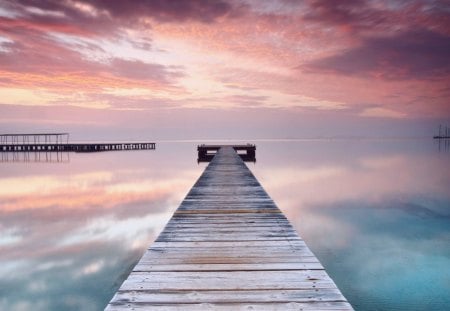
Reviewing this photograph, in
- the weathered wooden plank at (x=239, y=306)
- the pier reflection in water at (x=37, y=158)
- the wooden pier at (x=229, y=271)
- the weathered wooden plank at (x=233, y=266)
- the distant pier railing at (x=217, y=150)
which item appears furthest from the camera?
the pier reflection in water at (x=37, y=158)

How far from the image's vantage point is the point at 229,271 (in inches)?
146

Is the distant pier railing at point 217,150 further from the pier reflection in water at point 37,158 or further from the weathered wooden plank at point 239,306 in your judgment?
the weathered wooden plank at point 239,306

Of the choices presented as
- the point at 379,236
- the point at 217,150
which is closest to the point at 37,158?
the point at 217,150

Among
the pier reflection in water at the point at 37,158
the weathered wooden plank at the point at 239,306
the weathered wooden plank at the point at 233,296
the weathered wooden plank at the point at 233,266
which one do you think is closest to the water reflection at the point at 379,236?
the weathered wooden plank at the point at 233,266

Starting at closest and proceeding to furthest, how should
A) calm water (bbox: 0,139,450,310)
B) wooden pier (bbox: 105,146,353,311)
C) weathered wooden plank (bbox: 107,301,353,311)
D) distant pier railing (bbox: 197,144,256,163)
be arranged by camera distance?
weathered wooden plank (bbox: 107,301,353,311)
wooden pier (bbox: 105,146,353,311)
calm water (bbox: 0,139,450,310)
distant pier railing (bbox: 197,144,256,163)

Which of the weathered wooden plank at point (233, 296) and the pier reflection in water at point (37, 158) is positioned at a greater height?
the weathered wooden plank at point (233, 296)

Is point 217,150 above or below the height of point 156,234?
above

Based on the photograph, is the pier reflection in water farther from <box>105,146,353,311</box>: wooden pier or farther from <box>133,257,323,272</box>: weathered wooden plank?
<box>133,257,323,272</box>: weathered wooden plank

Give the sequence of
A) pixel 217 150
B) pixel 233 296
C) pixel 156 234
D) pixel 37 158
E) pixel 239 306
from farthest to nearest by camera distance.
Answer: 1. pixel 37 158
2. pixel 217 150
3. pixel 156 234
4. pixel 233 296
5. pixel 239 306

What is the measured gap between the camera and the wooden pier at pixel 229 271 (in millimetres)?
2990

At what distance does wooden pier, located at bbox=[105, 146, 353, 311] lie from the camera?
2.99m

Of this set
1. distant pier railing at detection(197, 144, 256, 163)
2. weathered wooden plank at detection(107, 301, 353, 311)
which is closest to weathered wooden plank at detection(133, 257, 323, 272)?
weathered wooden plank at detection(107, 301, 353, 311)

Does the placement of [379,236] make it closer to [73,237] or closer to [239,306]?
[239,306]

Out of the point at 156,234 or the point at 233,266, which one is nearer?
the point at 233,266
